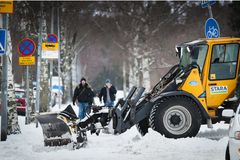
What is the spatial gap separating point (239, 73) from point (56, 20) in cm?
2035

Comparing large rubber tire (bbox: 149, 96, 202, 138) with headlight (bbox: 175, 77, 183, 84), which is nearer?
large rubber tire (bbox: 149, 96, 202, 138)

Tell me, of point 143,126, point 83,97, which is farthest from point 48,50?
point 143,126

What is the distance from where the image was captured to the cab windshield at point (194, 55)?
10477 mm

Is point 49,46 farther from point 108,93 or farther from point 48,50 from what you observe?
point 108,93

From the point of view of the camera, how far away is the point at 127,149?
9.01 m

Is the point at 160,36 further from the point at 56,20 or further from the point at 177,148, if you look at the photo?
the point at 177,148

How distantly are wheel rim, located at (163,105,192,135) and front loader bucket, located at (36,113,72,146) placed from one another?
2.28m

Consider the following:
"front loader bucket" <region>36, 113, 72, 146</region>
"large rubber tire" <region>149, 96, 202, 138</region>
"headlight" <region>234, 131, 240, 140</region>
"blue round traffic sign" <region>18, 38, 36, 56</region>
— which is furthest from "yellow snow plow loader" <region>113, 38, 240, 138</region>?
"blue round traffic sign" <region>18, 38, 36, 56</region>

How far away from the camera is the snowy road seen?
27.1 ft

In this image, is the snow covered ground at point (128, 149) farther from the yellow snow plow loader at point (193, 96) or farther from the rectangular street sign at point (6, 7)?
the rectangular street sign at point (6, 7)

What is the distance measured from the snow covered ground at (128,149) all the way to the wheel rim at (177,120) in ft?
1.42

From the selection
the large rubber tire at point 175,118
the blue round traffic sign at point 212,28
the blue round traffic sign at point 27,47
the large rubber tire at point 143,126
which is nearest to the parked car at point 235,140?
the large rubber tire at point 175,118

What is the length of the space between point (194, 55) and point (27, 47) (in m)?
5.59

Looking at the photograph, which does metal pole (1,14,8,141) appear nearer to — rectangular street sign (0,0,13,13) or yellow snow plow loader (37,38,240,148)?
rectangular street sign (0,0,13,13)
